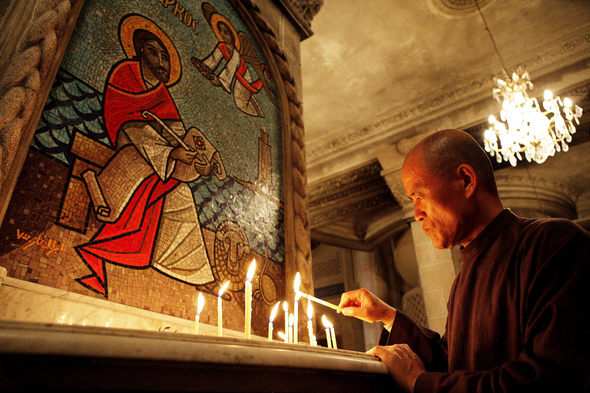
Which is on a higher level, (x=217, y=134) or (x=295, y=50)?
(x=295, y=50)

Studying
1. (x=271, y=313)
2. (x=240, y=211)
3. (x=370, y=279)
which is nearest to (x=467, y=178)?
(x=271, y=313)

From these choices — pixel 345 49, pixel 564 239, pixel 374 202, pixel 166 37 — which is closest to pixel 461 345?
pixel 564 239

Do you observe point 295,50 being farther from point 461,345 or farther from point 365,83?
point 365,83

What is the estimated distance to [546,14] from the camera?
5695 millimetres

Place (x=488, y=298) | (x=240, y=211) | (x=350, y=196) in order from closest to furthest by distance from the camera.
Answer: (x=488, y=298) < (x=240, y=211) < (x=350, y=196)

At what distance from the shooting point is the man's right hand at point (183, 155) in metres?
1.89

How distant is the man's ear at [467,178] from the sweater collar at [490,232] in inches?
5.1

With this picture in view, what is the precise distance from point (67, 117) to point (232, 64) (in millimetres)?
1270

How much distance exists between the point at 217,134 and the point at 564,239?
170 cm

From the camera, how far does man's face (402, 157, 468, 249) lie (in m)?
1.46

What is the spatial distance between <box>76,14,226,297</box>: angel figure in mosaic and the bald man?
0.81m

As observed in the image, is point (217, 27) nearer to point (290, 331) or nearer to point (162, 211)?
point (162, 211)

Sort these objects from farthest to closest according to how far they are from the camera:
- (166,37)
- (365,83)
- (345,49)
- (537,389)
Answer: (365,83) < (345,49) < (166,37) < (537,389)

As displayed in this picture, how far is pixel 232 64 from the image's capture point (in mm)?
2533
